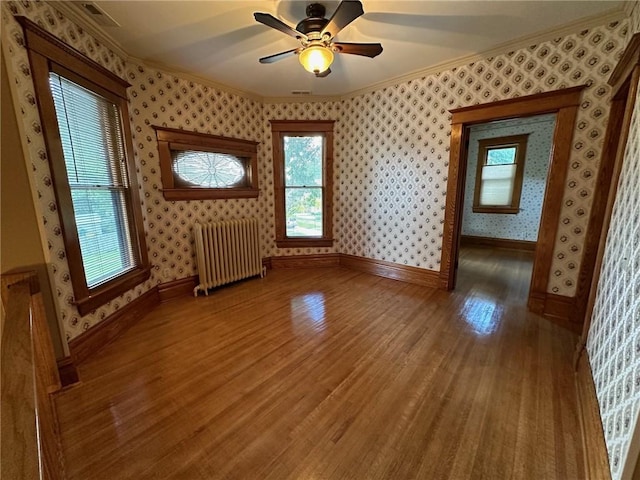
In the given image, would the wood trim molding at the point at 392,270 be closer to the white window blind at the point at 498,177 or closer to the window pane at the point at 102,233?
the window pane at the point at 102,233

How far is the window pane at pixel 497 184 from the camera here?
19.0 ft

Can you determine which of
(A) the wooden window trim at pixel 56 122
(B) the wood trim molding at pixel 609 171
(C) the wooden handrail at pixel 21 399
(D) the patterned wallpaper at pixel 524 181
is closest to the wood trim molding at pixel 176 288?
(A) the wooden window trim at pixel 56 122

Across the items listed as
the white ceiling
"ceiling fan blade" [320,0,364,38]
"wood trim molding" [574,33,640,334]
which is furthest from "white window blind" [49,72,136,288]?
"wood trim molding" [574,33,640,334]

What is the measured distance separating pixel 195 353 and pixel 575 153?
3.96 meters

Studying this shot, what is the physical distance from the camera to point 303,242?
4.55 meters

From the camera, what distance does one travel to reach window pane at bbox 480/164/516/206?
578 centimetres

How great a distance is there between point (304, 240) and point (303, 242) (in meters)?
0.04

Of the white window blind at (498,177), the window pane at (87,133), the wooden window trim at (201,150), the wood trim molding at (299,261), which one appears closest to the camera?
the window pane at (87,133)

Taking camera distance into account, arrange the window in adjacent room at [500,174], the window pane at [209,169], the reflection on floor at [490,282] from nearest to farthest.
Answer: the reflection on floor at [490,282], the window pane at [209,169], the window in adjacent room at [500,174]

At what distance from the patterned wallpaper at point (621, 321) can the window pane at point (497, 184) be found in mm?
4502

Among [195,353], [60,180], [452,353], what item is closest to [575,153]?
[452,353]

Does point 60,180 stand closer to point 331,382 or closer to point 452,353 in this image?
point 331,382

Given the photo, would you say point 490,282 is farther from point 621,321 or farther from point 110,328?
point 110,328

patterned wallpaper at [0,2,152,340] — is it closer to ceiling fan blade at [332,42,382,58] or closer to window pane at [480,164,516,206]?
ceiling fan blade at [332,42,382,58]
